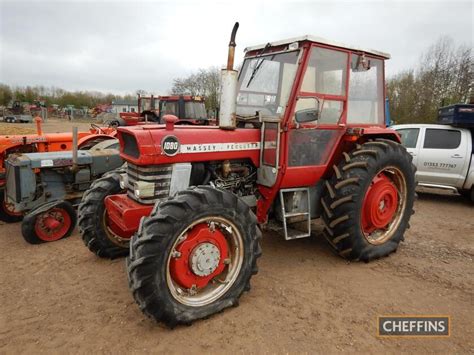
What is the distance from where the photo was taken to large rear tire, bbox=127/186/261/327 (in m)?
2.50

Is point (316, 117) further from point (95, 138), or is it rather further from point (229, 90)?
point (95, 138)

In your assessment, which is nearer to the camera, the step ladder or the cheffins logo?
the cheffins logo

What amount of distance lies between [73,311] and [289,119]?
2578mm

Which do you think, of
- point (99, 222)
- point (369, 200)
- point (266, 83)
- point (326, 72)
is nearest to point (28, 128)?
point (99, 222)

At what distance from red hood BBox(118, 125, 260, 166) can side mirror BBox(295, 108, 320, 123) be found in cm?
46

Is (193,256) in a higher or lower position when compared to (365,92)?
lower

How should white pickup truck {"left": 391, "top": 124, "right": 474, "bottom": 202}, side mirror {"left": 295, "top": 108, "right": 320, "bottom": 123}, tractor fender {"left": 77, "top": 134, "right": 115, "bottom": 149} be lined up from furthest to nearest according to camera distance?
white pickup truck {"left": 391, "top": 124, "right": 474, "bottom": 202}, tractor fender {"left": 77, "top": 134, "right": 115, "bottom": 149}, side mirror {"left": 295, "top": 108, "right": 320, "bottom": 123}

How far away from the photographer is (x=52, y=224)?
458 centimetres

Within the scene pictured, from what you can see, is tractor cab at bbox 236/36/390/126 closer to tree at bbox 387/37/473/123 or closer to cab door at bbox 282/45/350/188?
cab door at bbox 282/45/350/188

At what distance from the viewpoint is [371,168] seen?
3688 mm

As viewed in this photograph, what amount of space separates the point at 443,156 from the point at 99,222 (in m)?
6.54

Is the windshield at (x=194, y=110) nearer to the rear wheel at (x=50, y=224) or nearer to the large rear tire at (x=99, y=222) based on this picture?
the rear wheel at (x=50, y=224)

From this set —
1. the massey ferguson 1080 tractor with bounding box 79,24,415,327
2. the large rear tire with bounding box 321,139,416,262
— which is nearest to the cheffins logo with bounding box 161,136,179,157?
the massey ferguson 1080 tractor with bounding box 79,24,415,327

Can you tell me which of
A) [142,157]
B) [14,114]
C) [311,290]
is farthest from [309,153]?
[14,114]
